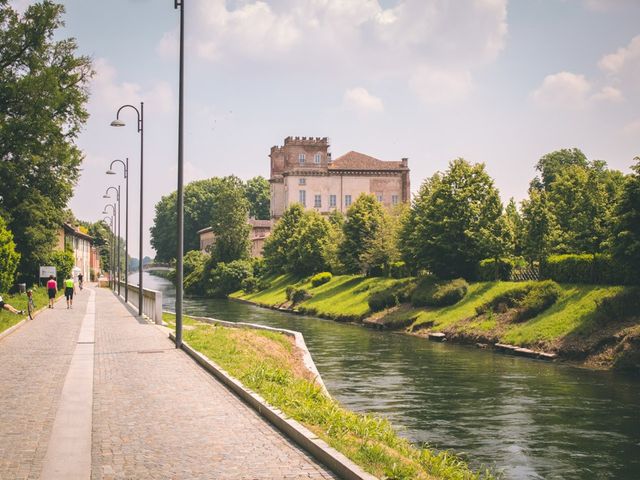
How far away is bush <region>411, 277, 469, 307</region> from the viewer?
45.9 m

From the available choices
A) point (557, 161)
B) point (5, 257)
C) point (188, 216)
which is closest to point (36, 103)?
point (5, 257)

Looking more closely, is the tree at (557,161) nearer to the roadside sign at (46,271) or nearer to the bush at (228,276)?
the bush at (228,276)

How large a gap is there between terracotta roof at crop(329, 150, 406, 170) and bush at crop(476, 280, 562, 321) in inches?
2992

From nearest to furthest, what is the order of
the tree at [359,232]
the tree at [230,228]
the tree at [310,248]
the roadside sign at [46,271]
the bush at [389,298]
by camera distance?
1. the bush at [389,298]
2. the roadside sign at [46,271]
3. the tree at [359,232]
4. the tree at [310,248]
5. the tree at [230,228]

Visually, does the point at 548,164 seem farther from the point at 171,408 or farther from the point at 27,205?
the point at 171,408

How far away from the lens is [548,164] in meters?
97.3

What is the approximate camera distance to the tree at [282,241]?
90500 mm

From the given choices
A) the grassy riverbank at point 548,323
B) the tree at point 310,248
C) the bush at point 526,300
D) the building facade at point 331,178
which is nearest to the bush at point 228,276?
the tree at point 310,248

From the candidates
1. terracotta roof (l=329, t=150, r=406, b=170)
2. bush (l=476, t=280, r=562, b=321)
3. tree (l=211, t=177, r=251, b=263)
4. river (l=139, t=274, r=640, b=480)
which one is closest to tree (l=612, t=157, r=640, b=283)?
bush (l=476, t=280, r=562, b=321)

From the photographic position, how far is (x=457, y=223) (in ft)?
165

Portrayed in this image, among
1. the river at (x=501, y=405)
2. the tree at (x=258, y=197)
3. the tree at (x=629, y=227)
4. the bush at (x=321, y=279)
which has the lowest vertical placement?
the river at (x=501, y=405)

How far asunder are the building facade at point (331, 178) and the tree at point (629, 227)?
80.7 metres

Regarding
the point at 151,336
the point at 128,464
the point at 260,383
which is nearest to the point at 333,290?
the point at 151,336

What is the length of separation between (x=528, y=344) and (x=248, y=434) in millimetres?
26080
